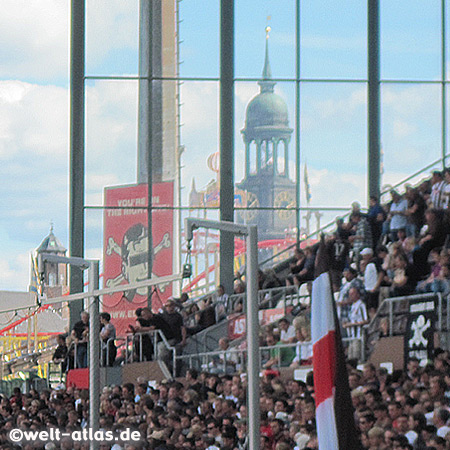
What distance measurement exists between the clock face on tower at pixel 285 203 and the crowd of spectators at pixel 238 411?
325 inches

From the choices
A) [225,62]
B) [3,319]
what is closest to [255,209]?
[225,62]

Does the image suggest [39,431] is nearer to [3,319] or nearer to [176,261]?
[176,261]

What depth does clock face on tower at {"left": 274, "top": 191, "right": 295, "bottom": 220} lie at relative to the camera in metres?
32.6

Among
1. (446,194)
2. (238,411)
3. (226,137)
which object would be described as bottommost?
(238,411)

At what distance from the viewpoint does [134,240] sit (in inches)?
1297

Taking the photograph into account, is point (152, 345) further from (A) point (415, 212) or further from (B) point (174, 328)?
(A) point (415, 212)

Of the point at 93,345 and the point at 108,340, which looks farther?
the point at 108,340

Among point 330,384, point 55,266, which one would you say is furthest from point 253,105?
point 55,266

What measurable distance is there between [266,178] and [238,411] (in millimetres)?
13281

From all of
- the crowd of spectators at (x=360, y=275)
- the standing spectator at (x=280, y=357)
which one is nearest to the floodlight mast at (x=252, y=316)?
the crowd of spectators at (x=360, y=275)

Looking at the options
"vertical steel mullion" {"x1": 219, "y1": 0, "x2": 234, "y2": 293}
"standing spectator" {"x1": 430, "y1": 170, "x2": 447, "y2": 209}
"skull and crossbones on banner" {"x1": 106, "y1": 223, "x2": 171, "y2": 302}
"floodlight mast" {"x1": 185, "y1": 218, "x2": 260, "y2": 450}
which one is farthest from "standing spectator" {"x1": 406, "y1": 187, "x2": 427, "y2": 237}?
"skull and crossbones on banner" {"x1": 106, "y1": 223, "x2": 171, "y2": 302}

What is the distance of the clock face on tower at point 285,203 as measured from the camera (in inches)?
1283

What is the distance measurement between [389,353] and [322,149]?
577 inches

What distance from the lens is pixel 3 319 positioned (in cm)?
7038
